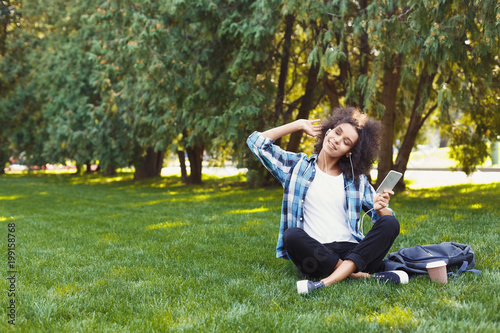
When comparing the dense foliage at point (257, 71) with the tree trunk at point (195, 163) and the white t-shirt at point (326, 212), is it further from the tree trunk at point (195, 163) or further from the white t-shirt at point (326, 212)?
the white t-shirt at point (326, 212)

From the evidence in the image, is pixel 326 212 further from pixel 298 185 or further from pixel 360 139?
pixel 360 139

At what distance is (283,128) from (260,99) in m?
6.25

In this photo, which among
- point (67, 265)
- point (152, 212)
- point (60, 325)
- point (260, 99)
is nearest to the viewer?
point (60, 325)

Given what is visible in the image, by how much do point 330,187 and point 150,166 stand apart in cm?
1882

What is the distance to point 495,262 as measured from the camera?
13.9 ft

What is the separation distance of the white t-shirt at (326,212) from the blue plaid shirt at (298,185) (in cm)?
5

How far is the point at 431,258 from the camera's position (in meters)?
3.92

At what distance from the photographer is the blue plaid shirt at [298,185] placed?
4.01m

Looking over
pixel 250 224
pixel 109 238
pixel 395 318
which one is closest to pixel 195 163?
pixel 250 224

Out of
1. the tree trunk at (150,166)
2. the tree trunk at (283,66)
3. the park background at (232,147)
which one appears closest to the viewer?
the park background at (232,147)

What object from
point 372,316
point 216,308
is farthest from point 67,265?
point 372,316

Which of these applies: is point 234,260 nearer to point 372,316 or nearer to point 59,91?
point 372,316

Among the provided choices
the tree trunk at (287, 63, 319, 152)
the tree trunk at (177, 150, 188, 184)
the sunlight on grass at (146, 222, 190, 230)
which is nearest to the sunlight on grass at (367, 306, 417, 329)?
the sunlight on grass at (146, 222, 190, 230)

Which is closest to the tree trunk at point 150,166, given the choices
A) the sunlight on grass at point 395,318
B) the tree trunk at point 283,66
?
the tree trunk at point 283,66
